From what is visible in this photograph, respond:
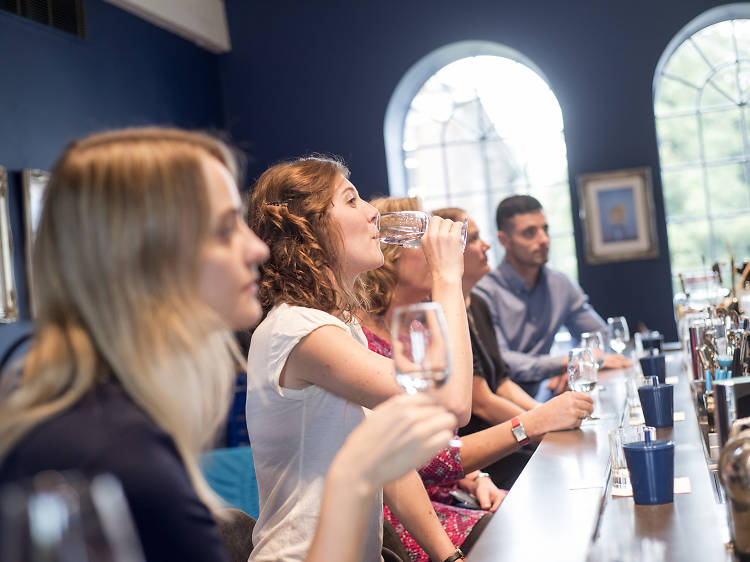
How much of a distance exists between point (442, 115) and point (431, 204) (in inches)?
28.4

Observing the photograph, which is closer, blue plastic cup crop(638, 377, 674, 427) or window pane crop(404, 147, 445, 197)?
blue plastic cup crop(638, 377, 674, 427)

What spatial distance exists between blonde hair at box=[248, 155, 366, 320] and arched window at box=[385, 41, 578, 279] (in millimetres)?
4761

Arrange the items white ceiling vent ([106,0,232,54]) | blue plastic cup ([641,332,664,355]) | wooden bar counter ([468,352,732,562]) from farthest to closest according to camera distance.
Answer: white ceiling vent ([106,0,232,54])
blue plastic cup ([641,332,664,355])
wooden bar counter ([468,352,732,562])

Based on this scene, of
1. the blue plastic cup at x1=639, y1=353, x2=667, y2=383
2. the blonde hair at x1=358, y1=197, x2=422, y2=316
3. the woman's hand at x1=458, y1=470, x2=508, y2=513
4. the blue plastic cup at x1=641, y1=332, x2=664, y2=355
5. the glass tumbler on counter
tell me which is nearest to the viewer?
the glass tumbler on counter

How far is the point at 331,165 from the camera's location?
2.04m

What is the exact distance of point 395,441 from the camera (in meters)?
1.05

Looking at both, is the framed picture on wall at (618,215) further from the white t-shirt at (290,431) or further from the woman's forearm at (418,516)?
the white t-shirt at (290,431)

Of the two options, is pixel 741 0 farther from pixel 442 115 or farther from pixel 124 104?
pixel 124 104

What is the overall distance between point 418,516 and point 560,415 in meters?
0.60

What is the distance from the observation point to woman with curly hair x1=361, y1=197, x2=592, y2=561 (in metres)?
2.24

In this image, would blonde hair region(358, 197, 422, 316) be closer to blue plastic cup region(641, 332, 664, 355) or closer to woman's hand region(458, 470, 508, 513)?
woman's hand region(458, 470, 508, 513)

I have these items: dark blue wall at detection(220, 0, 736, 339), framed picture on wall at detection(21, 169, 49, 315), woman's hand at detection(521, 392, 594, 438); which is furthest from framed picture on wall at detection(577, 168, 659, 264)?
woman's hand at detection(521, 392, 594, 438)

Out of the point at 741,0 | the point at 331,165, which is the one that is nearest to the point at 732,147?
the point at 741,0

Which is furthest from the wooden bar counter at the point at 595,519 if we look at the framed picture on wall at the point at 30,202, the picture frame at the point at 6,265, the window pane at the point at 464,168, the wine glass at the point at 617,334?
the window pane at the point at 464,168
